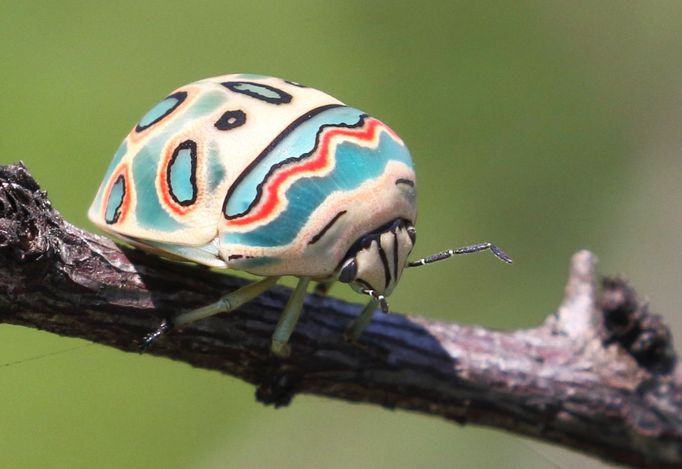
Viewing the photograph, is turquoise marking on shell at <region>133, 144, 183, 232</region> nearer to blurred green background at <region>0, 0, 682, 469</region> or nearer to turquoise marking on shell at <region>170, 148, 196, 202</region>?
turquoise marking on shell at <region>170, 148, 196, 202</region>

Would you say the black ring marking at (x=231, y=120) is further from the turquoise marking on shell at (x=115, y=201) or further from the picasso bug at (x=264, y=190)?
the turquoise marking on shell at (x=115, y=201)

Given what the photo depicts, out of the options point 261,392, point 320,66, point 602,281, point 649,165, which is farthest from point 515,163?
point 261,392

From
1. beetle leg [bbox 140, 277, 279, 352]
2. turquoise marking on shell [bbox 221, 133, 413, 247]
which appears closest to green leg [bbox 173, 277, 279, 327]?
beetle leg [bbox 140, 277, 279, 352]

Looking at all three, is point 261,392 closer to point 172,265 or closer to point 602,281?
point 172,265

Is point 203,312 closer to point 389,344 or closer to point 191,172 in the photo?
point 191,172

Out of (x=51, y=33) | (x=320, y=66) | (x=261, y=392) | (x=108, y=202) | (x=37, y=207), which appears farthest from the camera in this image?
(x=320, y=66)

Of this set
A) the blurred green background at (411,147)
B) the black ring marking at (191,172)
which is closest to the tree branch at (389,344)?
the black ring marking at (191,172)
